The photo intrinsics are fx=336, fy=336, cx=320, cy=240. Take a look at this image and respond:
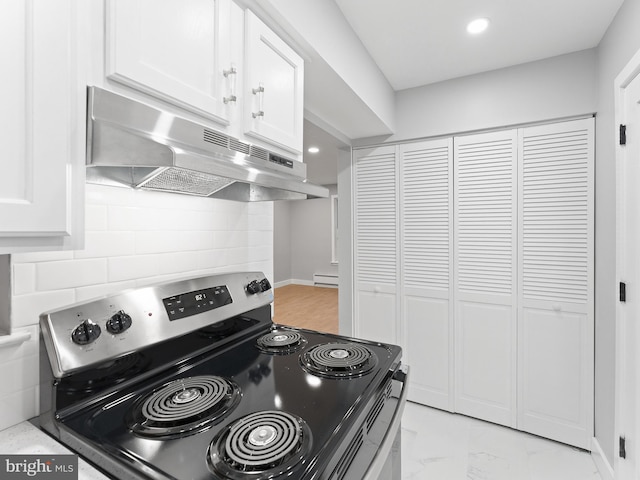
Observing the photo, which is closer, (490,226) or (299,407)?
(299,407)

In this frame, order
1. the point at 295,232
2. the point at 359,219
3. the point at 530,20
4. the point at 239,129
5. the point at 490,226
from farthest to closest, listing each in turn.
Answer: the point at 295,232 < the point at 359,219 < the point at 490,226 < the point at 530,20 < the point at 239,129

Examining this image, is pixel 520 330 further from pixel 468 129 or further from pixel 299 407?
pixel 299 407

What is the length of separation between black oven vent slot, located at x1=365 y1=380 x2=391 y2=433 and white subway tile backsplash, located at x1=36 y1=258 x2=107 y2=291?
0.90 metres

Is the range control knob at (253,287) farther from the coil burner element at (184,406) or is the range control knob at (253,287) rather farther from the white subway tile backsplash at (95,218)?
the white subway tile backsplash at (95,218)

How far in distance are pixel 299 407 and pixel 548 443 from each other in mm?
2184

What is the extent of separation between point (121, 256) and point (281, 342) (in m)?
0.65

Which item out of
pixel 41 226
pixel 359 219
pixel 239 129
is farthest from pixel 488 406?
pixel 41 226

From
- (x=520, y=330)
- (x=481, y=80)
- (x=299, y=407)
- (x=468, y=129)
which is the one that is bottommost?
(x=520, y=330)

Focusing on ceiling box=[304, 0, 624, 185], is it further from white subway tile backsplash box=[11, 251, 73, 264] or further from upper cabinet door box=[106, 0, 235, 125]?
white subway tile backsplash box=[11, 251, 73, 264]

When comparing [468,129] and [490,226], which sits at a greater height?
[468,129]

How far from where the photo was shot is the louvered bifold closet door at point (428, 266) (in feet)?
8.26

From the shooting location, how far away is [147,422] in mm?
797

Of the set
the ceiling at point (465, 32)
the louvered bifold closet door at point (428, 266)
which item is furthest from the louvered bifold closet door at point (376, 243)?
the ceiling at point (465, 32)

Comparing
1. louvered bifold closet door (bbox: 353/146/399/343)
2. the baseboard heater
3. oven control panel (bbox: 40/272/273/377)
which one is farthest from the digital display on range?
the baseboard heater
